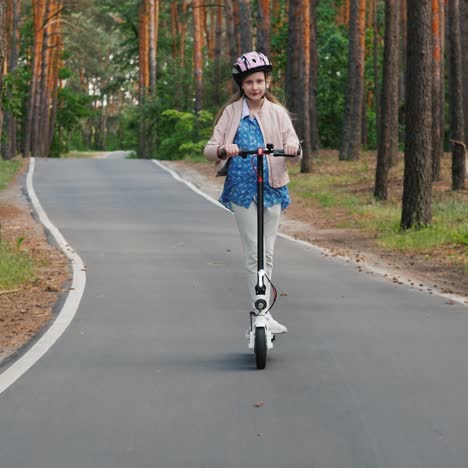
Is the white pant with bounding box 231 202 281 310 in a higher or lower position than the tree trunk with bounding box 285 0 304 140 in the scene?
lower

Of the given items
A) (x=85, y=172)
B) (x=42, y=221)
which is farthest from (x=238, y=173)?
(x=85, y=172)

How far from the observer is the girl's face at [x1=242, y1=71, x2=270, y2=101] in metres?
8.05

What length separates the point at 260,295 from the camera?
791cm

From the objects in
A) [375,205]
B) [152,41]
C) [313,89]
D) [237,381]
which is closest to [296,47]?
[313,89]

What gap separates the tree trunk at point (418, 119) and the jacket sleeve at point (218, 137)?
11.6 metres

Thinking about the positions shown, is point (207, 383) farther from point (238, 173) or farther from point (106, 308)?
point (106, 308)

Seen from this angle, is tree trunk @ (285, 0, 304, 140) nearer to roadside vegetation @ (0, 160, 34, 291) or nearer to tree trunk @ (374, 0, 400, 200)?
tree trunk @ (374, 0, 400, 200)

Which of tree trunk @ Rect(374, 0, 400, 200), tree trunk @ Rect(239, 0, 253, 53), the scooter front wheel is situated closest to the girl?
the scooter front wheel

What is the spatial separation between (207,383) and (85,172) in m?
30.8

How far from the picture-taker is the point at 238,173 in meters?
8.10

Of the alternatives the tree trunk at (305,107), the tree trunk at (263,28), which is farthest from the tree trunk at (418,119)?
the tree trunk at (263,28)

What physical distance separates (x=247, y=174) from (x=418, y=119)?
38.7 feet

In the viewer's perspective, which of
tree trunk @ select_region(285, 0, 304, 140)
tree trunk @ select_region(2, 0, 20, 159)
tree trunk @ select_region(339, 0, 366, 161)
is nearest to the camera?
tree trunk @ select_region(285, 0, 304, 140)

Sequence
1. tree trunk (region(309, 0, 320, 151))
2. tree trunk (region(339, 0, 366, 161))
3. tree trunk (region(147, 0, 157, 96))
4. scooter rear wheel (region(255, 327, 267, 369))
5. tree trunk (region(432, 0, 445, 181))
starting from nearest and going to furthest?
scooter rear wheel (region(255, 327, 267, 369)) → tree trunk (region(432, 0, 445, 181)) → tree trunk (region(339, 0, 366, 161)) → tree trunk (region(309, 0, 320, 151)) → tree trunk (region(147, 0, 157, 96))
